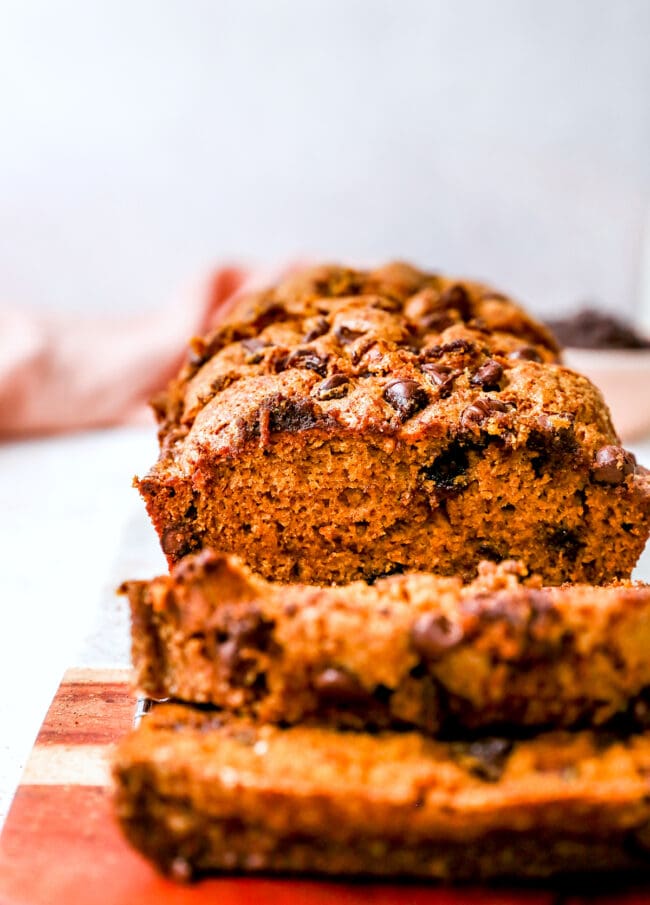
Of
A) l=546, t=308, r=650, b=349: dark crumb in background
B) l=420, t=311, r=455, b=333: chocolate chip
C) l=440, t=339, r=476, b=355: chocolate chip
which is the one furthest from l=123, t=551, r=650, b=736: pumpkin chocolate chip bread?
l=546, t=308, r=650, b=349: dark crumb in background

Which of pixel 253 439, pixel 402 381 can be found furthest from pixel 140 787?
pixel 402 381

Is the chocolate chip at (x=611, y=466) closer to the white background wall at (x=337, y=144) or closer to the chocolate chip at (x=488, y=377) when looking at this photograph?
the chocolate chip at (x=488, y=377)

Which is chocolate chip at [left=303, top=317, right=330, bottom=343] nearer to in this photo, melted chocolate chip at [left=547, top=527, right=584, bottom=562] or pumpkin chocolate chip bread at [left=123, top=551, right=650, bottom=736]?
melted chocolate chip at [left=547, top=527, right=584, bottom=562]

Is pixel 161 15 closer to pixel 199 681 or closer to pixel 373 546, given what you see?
pixel 373 546

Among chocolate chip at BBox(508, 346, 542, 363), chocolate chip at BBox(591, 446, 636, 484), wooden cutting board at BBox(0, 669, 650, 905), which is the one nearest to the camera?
wooden cutting board at BBox(0, 669, 650, 905)

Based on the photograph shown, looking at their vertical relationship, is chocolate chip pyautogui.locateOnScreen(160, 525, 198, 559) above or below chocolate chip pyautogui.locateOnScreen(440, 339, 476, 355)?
below

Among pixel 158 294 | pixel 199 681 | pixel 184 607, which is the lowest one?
pixel 158 294
